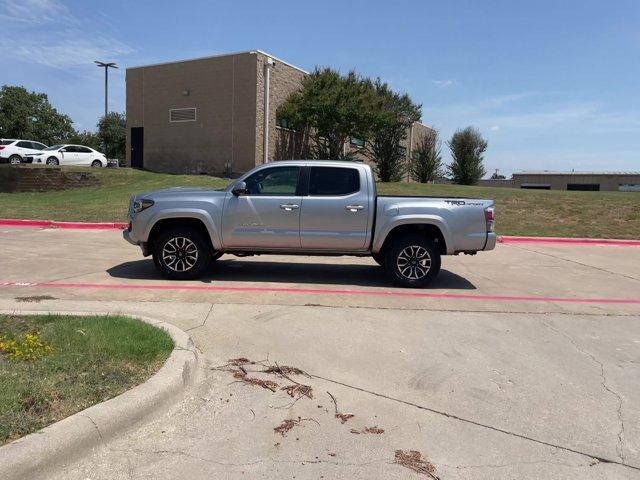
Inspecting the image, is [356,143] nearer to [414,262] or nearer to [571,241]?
[571,241]

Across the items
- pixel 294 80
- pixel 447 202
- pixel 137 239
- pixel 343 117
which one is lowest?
pixel 137 239

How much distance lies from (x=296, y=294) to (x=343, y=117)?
2358 cm

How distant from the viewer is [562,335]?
623 centimetres

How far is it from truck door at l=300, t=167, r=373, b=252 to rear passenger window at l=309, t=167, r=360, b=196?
Answer: 0.02 m

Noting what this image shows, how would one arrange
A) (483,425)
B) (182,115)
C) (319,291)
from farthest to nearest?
(182,115)
(319,291)
(483,425)

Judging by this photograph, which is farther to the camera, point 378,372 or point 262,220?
point 262,220

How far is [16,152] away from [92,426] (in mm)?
29726

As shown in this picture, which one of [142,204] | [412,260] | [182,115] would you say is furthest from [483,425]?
[182,115]

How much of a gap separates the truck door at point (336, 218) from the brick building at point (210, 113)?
72.3 feet

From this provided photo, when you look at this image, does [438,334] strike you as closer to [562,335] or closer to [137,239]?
[562,335]

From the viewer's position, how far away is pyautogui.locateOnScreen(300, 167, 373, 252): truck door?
27.3 feet

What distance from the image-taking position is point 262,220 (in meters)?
8.35

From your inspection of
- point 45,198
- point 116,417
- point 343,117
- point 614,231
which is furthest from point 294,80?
point 116,417

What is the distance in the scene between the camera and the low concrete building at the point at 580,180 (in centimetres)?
6406
